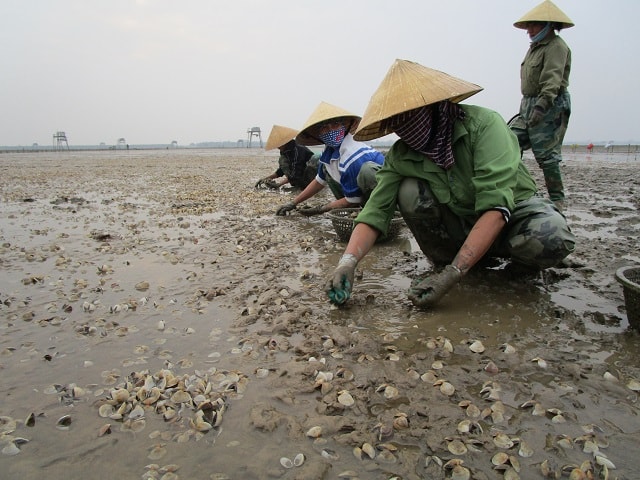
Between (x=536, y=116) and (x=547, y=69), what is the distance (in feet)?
1.59

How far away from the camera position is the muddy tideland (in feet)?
5.02

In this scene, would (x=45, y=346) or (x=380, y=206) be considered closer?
(x=45, y=346)

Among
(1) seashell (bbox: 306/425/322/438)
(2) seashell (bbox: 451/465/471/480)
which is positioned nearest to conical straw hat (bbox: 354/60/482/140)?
(1) seashell (bbox: 306/425/322/438)

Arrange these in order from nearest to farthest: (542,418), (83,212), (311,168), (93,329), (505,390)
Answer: (542,418), (505,390), (93,329), (83,212), (311,168)

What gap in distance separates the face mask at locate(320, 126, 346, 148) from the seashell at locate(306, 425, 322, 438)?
371 cm

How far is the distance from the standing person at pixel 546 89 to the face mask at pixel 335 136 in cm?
208

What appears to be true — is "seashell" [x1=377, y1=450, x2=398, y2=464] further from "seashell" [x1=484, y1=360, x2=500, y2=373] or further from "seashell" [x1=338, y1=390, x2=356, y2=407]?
"seashell" [x1=484, y1=360, x2=500, y2=373]

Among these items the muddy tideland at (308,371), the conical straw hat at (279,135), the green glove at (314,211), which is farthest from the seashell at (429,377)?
the conical straw hat at (279,135)

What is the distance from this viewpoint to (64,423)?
1.74 meters

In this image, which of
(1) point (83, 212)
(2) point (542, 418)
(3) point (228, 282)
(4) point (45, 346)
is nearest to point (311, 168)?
(1) point (83, 212)

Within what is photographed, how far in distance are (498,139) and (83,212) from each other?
6380mm

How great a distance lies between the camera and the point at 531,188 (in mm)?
2920

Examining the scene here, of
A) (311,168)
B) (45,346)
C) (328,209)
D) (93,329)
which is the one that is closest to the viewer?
(45,346)

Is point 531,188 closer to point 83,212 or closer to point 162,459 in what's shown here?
point 162,459
